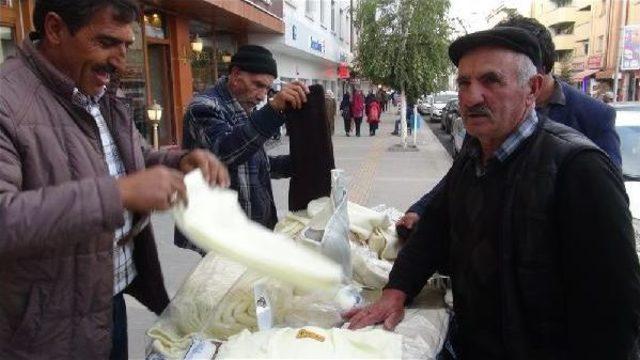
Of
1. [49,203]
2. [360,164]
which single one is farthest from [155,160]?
[360,164]

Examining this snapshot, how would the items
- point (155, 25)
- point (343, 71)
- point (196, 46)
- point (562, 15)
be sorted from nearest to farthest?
1. point (155, 25)
2. point (196, 46)
3. point (343, 71)
4. point (562, 15)

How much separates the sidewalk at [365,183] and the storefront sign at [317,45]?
156 inches

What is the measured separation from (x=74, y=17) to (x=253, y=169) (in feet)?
4.52

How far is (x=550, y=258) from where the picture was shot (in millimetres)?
1658

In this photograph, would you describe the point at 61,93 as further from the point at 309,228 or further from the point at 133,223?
the point at 309,228

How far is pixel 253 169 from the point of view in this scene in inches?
112

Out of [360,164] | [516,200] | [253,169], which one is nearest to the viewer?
[516,200]

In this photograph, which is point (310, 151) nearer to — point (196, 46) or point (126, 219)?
point (126, 219)

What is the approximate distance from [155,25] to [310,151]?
407 inches

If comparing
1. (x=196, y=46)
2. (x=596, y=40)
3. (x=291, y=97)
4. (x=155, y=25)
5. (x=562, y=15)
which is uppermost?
(x=562, y=15)

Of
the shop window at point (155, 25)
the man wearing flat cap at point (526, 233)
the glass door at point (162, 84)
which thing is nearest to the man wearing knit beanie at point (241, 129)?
the man wearing flat cap at point (526, 233)

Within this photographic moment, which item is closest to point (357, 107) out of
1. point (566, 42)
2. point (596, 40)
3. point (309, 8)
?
point (309, 8)

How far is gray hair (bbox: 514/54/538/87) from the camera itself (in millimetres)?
1817

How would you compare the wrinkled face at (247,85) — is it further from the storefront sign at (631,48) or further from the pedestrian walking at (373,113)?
the storefront sign at (631,48)
